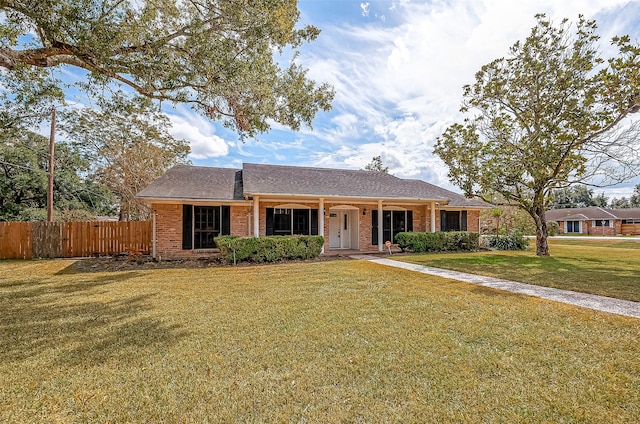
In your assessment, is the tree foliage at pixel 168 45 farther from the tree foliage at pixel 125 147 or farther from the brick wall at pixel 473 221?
the brick wall at pixel 473 221

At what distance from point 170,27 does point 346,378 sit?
852 centimetres

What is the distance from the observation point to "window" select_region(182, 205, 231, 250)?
43.9 ft

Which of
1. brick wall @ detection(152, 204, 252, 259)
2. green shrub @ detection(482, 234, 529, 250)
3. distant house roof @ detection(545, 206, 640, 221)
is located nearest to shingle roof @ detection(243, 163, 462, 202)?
brick wall @ detection(152, 204, 252, 259)

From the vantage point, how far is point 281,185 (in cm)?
1452

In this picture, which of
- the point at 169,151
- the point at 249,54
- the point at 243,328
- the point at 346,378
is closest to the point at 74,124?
the point at 169,151

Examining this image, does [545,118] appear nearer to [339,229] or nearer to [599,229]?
[339,229]

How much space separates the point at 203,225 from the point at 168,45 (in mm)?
7919

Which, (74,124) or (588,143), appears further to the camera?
(74,124)

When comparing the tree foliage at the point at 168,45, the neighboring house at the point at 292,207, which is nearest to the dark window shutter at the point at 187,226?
the neighboring house at the point at 292,207

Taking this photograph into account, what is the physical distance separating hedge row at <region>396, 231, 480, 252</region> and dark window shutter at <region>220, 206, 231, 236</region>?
25.8 ft

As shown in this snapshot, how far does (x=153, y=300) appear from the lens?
638 cm

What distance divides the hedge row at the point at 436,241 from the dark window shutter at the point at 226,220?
7.88 m

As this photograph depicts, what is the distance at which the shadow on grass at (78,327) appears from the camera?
12.7ft

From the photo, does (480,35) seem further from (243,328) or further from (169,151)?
(169,151)
